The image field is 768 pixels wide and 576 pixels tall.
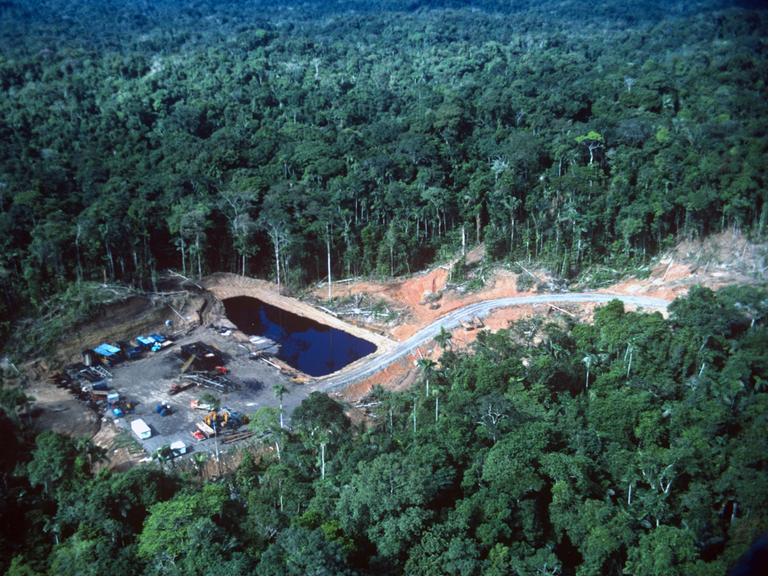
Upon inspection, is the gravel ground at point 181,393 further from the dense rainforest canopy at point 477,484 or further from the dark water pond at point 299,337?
the dense rainforest canopy at point 477,484

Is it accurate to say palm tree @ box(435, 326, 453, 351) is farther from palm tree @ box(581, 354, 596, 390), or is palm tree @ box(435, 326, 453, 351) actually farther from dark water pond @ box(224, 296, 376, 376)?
palm tree @ box(581, 354, 596, 390)

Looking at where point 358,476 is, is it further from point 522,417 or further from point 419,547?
point 522,417

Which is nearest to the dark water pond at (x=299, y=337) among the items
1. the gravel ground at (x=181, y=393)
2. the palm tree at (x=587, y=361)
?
the gravel ground at (x=181, y=393)

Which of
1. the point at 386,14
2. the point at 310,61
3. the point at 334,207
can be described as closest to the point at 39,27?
the point at 310,61

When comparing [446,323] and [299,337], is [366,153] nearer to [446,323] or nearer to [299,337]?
[299,337]

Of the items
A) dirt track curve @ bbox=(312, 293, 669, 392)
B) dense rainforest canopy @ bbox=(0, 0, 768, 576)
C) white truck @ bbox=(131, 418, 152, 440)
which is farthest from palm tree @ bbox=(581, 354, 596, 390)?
white truck @ bbox=(131, 418, 152, 440)
